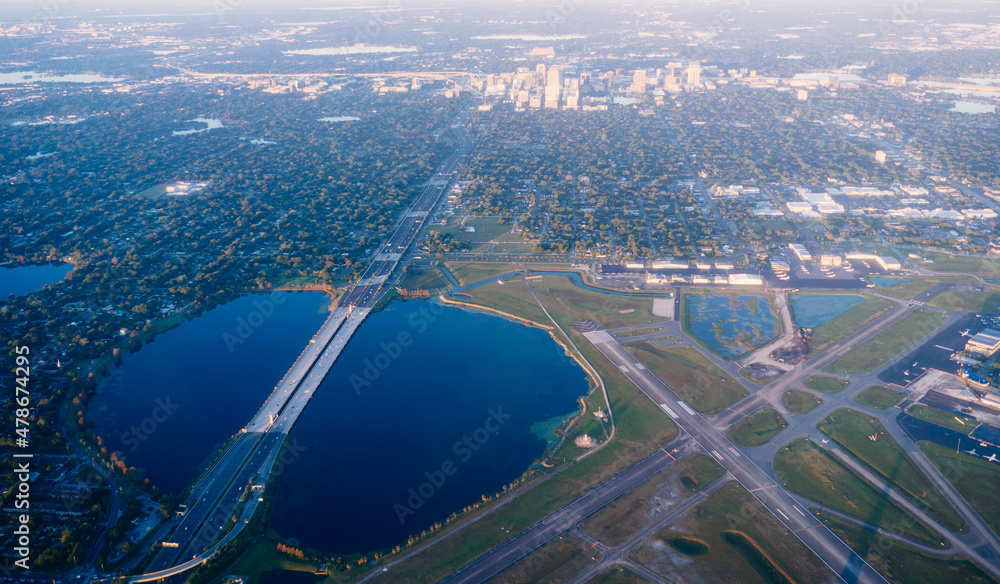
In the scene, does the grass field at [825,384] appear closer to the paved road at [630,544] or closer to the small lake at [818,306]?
the small lake at [818,306]

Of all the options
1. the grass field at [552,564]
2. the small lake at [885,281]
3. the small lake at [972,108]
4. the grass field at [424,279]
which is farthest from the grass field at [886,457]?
the small lake at [972,108]

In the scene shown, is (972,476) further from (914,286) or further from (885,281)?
(885,281)

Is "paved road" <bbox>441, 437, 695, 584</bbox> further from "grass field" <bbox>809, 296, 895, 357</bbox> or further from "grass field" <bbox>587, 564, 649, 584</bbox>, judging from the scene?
"grass field" <bbox>809, 296, 895, 357</bbox>

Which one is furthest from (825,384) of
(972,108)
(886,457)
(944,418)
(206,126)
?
(972,108)

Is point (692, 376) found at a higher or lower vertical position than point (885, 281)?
lower

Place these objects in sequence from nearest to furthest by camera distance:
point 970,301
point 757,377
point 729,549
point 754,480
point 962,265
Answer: point 729,549, point 754,480, point 757,377, point 970,301, point 962,265

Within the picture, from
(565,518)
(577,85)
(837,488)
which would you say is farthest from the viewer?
(577,85)
